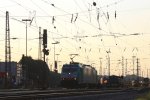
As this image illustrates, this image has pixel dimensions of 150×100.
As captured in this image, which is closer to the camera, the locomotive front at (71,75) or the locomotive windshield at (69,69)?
the locomotive front at (71,75)

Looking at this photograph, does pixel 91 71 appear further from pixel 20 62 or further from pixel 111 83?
pixel 20 62

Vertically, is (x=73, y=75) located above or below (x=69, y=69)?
below

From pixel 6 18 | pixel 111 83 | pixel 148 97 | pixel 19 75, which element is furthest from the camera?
pixel 19 75

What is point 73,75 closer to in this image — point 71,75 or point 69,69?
point 71,75

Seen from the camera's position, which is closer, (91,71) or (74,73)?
(74,73)

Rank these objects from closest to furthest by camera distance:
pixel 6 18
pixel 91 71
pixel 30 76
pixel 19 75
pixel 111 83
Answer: pixel 6 18
pixel 91 71
pixel 111 83
pixel 30 76
pixel 19 75

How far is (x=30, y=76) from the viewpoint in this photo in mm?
137750

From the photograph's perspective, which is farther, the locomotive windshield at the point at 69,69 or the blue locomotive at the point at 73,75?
the locomotive windshield at the point at 69,69

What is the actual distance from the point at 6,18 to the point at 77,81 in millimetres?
12559

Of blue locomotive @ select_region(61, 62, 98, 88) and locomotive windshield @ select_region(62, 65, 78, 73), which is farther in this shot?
locomotive windshield @ select_region(62, 65, 78, 73)

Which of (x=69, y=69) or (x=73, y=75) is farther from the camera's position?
(x=69, y=69)

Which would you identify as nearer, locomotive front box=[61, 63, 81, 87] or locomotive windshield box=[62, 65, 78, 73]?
locomotive front box=[61, 63, 81, 87]

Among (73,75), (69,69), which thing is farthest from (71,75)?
(69,69)

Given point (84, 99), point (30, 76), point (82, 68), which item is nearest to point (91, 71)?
point (82, 68)
